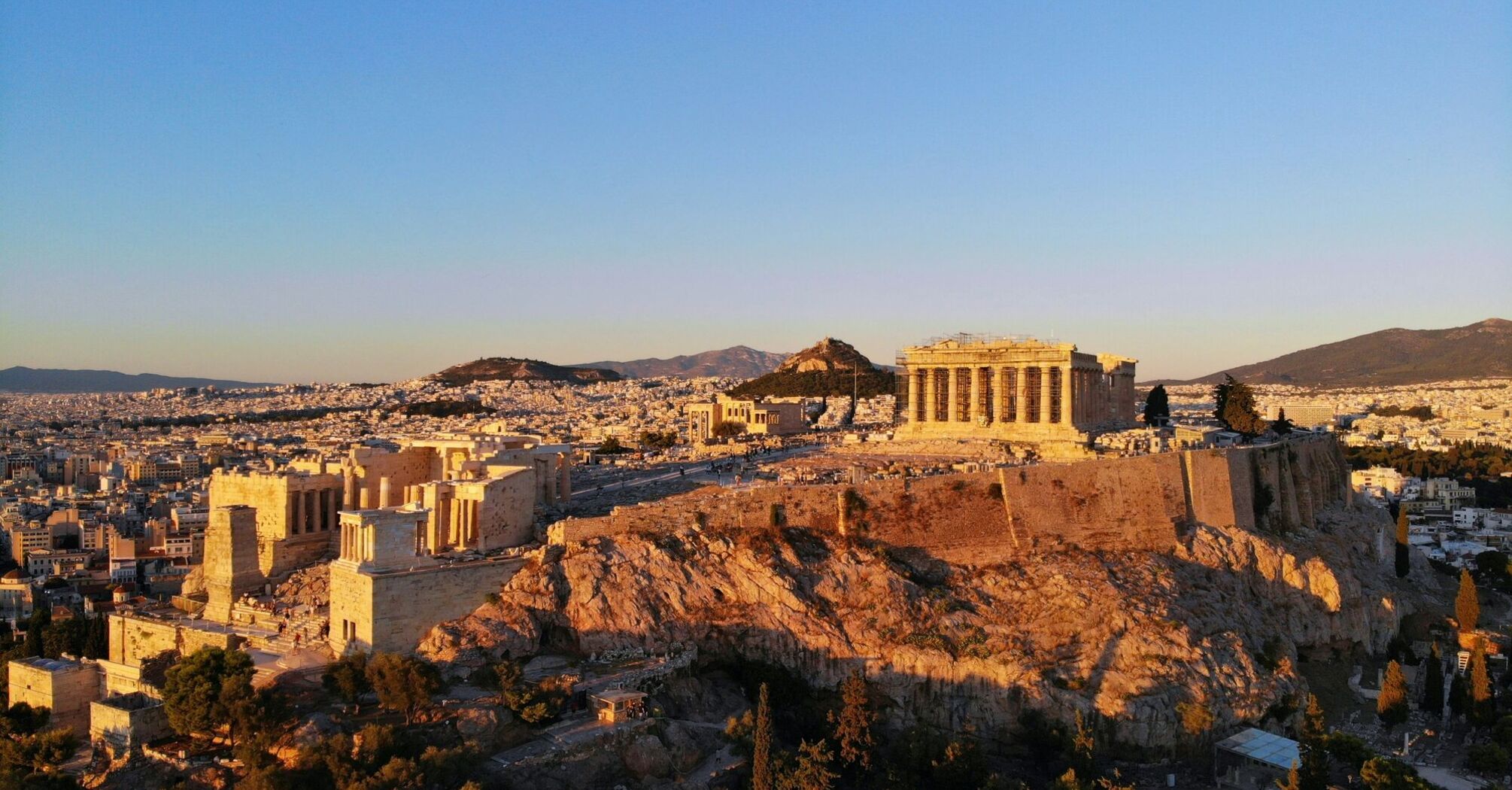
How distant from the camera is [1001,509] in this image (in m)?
31.9

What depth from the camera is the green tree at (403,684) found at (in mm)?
22469

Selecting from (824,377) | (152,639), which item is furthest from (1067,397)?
(824,377)

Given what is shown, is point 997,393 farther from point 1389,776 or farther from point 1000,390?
point 1389,776

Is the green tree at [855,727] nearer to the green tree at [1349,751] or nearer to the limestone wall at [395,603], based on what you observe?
the limestone wall at [395,603]

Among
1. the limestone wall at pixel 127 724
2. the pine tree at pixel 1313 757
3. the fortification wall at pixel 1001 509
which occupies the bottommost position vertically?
the pine tree at pixel 1313 757

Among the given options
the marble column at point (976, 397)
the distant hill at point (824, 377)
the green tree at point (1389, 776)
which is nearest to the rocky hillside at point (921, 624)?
the green tree at point (1389, 776)

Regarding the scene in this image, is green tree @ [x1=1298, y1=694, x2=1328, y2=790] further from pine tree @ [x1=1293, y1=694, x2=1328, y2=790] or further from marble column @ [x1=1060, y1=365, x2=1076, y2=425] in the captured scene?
marble column @ [x1=1060, y1=365, x2=1076, y2=425]

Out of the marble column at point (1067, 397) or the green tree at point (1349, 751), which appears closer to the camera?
the green tree at point (1349, 751)

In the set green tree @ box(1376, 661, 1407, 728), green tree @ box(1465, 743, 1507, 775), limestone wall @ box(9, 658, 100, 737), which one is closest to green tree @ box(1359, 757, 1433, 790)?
green tree @ box(1465, 743, 1507, 775)

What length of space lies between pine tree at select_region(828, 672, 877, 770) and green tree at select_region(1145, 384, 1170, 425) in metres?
34.2

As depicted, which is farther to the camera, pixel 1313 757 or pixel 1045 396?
pixel 1045 396

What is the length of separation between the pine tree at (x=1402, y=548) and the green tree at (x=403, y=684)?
3583 centimetres

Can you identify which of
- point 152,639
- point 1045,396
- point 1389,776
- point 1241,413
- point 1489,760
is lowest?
point 1489,760

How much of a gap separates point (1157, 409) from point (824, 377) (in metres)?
50.4
